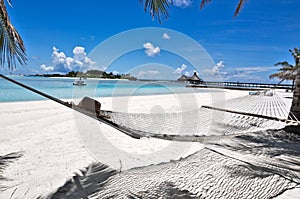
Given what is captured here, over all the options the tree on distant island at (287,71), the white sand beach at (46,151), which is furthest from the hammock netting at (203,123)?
the tree on distant island at (287,71)

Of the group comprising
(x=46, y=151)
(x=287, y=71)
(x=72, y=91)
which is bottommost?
(x=46, y=151)

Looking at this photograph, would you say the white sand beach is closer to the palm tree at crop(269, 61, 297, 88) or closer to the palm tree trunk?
the palm tree trunk

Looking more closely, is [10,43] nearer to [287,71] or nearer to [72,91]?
[72,91]

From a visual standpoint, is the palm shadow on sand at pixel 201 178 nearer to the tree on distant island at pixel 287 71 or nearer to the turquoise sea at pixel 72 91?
the turquoise sea at pixel 72 91

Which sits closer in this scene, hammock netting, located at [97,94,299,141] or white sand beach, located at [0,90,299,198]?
white sand beach, located at [0,90,299,198]

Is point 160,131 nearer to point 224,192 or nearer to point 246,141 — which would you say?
point 246,141

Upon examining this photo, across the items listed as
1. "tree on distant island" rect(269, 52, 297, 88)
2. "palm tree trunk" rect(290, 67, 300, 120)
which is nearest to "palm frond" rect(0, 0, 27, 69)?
"palm tree trunk" rect(290, 67, 300, 120)

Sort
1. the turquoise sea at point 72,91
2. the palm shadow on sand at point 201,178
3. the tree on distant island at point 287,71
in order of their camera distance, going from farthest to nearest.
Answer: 1. the tree on distant island at point 287,71
2. the turquoise sea at point 72,91
3. the palm shadow on sand at point 201,178

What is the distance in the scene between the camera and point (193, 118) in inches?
157

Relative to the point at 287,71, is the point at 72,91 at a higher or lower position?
lower

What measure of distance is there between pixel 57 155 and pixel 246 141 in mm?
2517

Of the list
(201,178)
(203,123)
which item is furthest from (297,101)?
(201,178)

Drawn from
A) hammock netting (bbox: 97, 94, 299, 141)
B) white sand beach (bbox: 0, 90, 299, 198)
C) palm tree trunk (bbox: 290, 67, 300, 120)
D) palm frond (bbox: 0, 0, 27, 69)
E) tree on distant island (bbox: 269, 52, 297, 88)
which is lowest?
white sand beach (bbox: 0, 90, 299, 198)

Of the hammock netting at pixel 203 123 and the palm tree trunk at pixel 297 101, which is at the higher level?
the palm tree trunk at pixel 297 101
